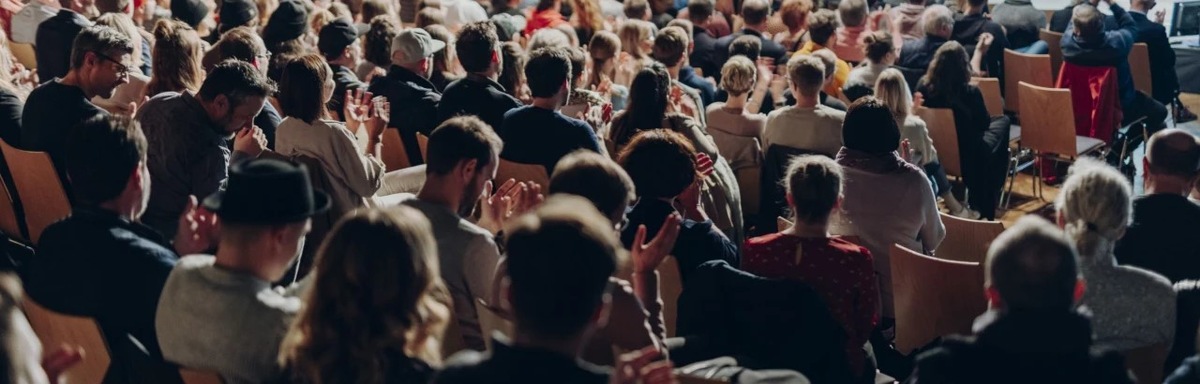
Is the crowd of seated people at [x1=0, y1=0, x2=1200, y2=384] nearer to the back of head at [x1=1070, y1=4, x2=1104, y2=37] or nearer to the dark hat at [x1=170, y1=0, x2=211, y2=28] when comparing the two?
the dark hat at [x1=170, y1=0, x2=211, y2=28]

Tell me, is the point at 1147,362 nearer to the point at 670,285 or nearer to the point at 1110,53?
the point at 670,285

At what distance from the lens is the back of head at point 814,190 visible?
3.55 m

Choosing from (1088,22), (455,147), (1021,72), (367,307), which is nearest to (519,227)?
(367,307)

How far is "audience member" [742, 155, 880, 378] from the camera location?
348 centimetres

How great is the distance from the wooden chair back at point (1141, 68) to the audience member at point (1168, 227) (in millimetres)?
4833

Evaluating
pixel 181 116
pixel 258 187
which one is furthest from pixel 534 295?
pixel 181 116

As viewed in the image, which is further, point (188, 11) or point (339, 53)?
point (188, 11)

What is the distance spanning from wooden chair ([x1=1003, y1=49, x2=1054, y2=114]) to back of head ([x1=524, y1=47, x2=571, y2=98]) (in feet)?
13.7

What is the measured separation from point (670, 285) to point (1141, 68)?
20.1 ft

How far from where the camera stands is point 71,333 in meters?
2.85

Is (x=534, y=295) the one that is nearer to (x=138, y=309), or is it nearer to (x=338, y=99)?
(x=138, y=309)

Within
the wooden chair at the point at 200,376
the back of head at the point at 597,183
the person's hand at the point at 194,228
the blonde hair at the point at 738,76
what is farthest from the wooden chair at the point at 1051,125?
the wooden chair at the point at 200,376

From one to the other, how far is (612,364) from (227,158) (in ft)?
6.33

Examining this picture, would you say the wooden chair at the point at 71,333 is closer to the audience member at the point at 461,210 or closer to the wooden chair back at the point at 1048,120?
the audience member at the point at 461,210
